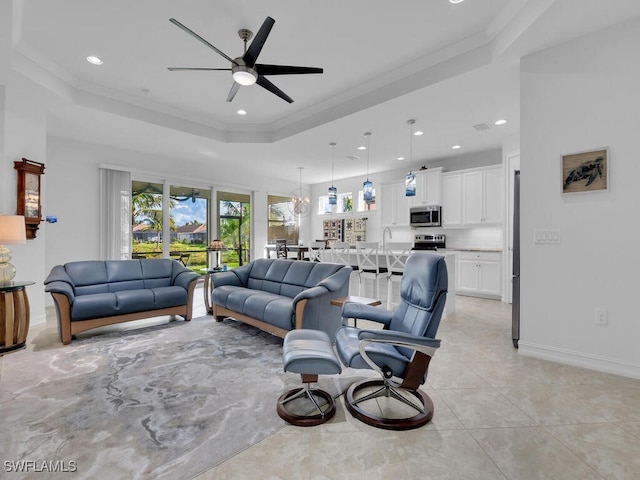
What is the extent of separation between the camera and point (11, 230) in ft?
10.5

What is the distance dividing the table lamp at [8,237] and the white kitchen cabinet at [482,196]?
677cm

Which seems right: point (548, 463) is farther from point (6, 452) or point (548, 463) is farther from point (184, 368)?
point (6, 452)

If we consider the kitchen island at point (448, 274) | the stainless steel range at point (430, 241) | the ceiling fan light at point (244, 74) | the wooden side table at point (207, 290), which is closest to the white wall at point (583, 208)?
the kitchen island at point (448, 274)

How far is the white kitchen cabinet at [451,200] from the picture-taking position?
6270 mm

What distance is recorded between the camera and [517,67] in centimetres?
315

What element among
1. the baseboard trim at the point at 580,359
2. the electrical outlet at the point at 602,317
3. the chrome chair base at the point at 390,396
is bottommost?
the chrome chair base at the point at 390,396

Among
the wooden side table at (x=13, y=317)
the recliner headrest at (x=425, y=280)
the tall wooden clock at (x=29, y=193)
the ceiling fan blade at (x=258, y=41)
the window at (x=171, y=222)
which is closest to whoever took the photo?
the recliner headrest at (x=425, y=280)

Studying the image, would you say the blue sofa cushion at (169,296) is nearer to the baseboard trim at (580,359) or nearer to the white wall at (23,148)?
the white wall at (23,148)

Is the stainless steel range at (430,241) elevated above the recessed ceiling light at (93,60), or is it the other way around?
the recessed ceiling light at (93,60)

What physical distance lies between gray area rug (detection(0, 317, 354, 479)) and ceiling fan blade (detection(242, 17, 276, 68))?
9.08 ft

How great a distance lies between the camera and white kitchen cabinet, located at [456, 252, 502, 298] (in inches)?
220

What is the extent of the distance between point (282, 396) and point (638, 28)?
13.3 feet

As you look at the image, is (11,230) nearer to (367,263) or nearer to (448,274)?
(367,263)

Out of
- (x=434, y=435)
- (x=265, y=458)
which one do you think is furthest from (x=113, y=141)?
(x=434, y=435)
